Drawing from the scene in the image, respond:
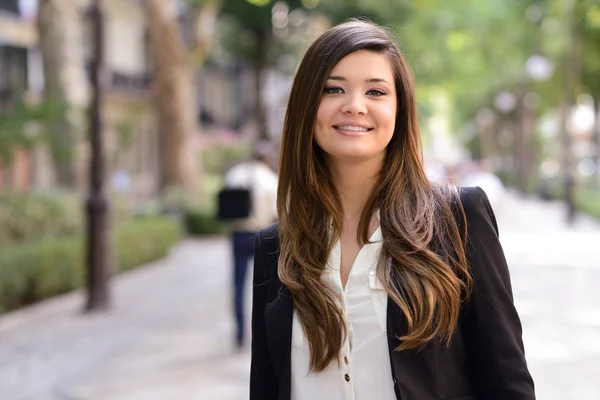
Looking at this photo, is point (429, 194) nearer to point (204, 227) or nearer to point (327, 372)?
point (327, 372)

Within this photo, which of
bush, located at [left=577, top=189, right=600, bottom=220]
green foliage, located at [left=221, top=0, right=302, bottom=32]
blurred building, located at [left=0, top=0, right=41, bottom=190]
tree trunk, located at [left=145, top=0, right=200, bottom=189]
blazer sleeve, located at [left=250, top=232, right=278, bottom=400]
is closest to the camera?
blazer sleeve, located at [left=250, top=232, right=278, bottom=400]

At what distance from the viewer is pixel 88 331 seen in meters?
10.5

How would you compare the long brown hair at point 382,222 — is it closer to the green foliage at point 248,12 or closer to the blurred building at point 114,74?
the green foliage at point 248,12

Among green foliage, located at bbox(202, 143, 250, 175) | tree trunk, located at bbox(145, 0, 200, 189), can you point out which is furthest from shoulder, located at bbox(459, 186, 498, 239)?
green foliage, located at bbox(202, 143, 250, 175)

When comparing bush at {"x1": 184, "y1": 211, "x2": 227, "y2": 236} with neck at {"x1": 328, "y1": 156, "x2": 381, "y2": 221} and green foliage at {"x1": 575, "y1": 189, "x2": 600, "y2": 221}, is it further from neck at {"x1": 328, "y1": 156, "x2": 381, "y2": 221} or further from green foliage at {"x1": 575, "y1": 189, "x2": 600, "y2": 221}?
neck at {"x1": 328, "y1": 156, "x2": 381, "y2": 221}

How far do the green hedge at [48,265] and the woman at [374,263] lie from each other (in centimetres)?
880

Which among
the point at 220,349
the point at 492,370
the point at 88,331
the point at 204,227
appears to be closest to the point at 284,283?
the point at 492,370

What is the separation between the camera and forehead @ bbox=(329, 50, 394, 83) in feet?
7.64

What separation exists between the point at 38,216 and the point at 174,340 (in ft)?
13.9

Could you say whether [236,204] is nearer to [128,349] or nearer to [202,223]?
[128,349]

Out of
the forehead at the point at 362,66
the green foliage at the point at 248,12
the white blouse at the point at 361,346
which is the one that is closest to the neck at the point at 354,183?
the white blouse at the point at 361,346

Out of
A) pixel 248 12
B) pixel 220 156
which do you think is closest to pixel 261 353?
pixel 248 12

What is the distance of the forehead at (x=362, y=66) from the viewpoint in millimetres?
2330

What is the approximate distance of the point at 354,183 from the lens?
2449mm
